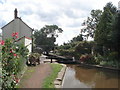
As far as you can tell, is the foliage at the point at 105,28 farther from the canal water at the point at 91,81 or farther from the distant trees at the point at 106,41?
the canal water at the point at 91,81

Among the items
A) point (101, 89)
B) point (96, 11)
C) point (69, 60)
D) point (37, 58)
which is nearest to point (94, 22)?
point (96, 11)

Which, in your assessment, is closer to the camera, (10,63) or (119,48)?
(10,63)

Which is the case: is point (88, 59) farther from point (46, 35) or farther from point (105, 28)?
point (46, 35)

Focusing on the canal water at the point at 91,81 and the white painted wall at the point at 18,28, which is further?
the white painted wall at the point at 18,28

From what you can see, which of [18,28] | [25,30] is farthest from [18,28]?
[25,30]

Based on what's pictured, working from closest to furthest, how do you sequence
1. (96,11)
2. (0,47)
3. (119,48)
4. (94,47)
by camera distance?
(0,47)
(119,48)
(94,47)
(96,11)

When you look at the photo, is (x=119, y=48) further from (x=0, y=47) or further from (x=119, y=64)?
(x=0, y=47)

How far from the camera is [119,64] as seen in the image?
16.8 m

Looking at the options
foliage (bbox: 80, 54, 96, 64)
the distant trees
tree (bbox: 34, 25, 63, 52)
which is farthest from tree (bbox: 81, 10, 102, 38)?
tree (bbox: 34, 25, 63, 52)

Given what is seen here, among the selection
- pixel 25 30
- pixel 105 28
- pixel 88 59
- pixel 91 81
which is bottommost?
pixel 91 81

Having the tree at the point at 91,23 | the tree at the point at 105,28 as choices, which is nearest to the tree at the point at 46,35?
the tree at the point at 91,23

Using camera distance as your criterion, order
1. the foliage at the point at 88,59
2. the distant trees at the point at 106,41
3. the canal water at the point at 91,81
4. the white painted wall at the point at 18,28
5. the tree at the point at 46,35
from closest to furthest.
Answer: the canal water at the point at 91,81
the distant trees at the point at 106,41
the white painted wall at the point at 18,28
the foliage at the point at 88,59
the tree at the point at 46,35

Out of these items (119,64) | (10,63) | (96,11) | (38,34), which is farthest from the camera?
(38,34)

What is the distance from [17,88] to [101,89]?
14.6ft
